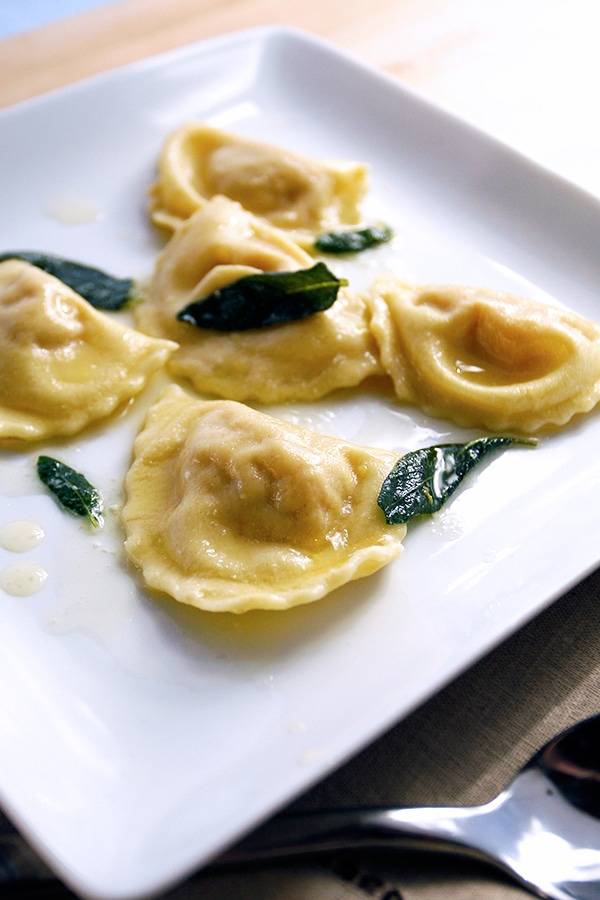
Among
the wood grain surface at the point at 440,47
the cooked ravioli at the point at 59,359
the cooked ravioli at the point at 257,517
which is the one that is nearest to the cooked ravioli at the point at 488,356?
the cooked ravioli at the point at 257,517

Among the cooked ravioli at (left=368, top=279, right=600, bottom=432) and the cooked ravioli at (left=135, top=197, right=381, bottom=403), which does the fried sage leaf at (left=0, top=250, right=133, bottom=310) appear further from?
the cooked ravioli at (left=368, top=279, right=600, bottom=432)

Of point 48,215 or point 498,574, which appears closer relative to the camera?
point 498,574

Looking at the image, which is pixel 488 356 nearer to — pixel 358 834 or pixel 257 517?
pixel 257 517

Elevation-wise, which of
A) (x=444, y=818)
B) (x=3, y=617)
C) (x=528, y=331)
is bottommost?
(x=3, y=617)

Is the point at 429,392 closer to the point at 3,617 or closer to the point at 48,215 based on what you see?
the point at 3,617

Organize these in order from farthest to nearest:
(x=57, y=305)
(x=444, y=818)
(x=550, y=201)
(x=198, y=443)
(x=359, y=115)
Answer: (x=359, y=115)
(x=550, y=201)
(x=57, y=305)
(x=198, y=443)
(x=444, y=818)

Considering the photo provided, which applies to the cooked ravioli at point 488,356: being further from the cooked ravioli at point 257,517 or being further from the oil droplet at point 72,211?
the oil droplet at point 72,211

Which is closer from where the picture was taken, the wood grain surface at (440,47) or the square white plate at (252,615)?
the square white plate at (252,615)

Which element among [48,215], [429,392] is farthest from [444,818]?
[48,215]
